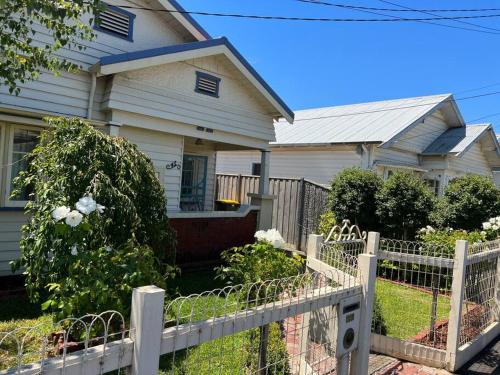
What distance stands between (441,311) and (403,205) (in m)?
3.73

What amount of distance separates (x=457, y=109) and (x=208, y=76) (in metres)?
11.7

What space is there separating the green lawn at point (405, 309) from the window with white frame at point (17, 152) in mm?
6446

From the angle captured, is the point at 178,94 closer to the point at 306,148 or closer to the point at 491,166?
the point at 306,148

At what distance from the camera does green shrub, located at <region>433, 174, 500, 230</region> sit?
408 inches

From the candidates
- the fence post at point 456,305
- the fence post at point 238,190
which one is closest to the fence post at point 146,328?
the fence post at point 456,305

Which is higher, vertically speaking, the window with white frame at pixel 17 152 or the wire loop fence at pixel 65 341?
the window with white frame at pixel 17 152

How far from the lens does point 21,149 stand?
23.5 ft

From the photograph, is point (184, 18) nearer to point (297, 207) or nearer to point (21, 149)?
point (21, 149)

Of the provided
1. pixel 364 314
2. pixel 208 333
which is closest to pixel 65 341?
pixel 208 333

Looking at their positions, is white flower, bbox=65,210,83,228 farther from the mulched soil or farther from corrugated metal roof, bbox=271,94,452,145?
corrugated metal roof, bbox=271,94,452,145

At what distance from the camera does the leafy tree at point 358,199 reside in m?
10.9

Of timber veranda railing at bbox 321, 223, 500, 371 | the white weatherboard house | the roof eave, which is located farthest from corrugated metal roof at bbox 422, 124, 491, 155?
timber veranda railing at bbox 321, 223, 500, 371

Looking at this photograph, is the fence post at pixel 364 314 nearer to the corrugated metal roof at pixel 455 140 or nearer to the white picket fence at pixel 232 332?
the white picket fence at pixel 232 332

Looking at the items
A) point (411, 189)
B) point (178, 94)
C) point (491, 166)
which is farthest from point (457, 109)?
point (178, 94)
